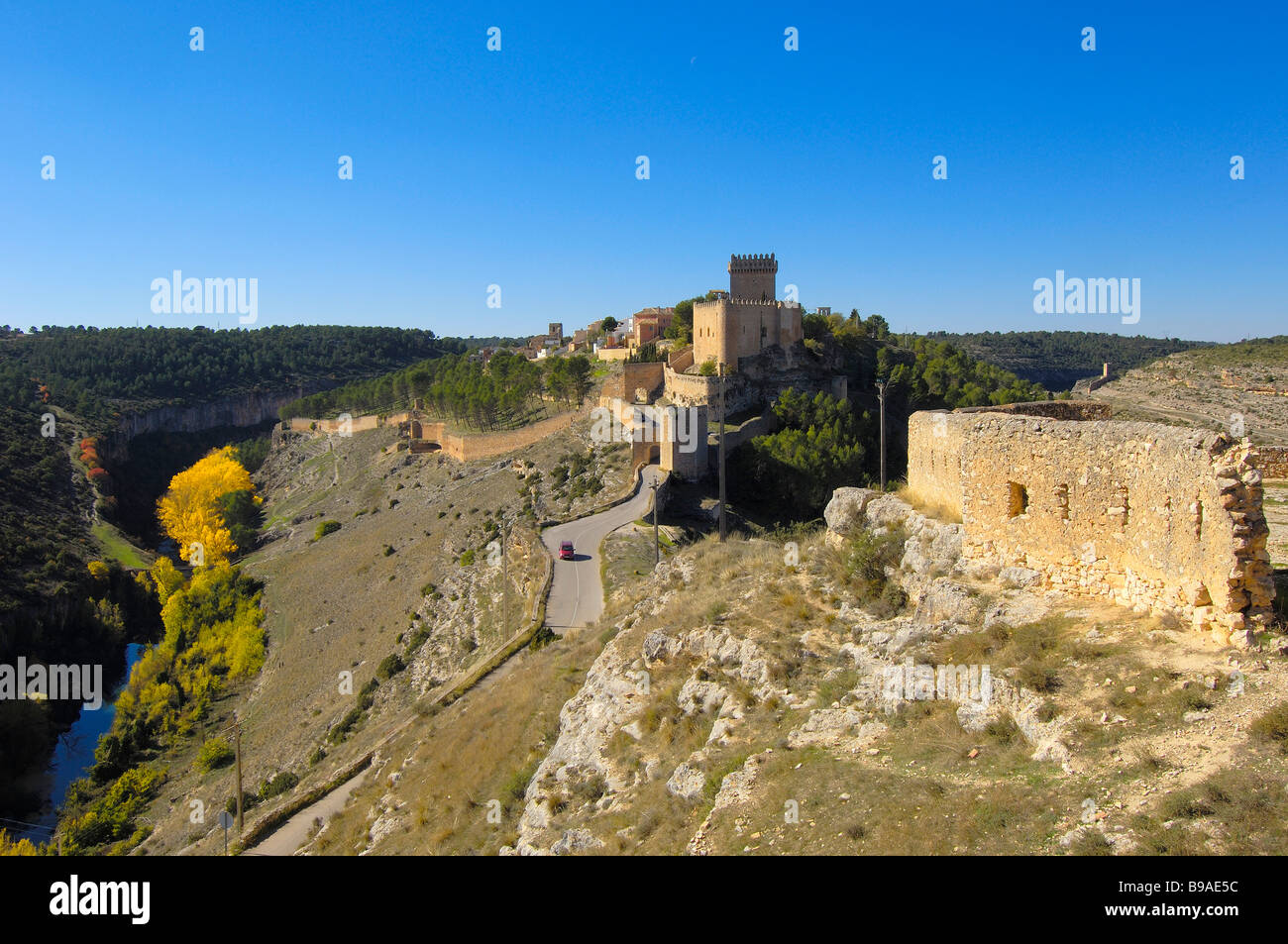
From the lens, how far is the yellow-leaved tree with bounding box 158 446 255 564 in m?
61.4

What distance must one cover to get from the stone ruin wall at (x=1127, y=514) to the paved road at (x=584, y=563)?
1350 centimetres

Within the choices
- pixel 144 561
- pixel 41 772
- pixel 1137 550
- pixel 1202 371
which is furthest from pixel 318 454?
pixel 1137 550

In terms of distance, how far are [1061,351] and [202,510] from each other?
124m

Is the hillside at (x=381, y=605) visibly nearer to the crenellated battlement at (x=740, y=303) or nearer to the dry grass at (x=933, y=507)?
the crenellated battlement at (x=740, y=303)

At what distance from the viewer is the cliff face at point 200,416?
289 ft

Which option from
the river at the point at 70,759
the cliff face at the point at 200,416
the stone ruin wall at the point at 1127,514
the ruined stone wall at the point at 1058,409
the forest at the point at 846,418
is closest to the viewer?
the stone ruin wall at the point at 1127,514

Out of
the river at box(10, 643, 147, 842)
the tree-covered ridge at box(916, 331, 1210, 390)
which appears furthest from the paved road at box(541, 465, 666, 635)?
the tree-covered ridge at box(916, 331, 1210, 390)

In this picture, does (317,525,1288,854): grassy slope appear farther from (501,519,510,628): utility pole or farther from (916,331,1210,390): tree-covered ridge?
(916,331,1210,390): tree-covered ridge

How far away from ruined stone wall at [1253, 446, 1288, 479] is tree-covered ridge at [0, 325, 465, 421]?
330 ft

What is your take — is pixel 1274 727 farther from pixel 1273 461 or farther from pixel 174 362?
pixel 174 362

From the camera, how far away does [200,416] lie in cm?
10706

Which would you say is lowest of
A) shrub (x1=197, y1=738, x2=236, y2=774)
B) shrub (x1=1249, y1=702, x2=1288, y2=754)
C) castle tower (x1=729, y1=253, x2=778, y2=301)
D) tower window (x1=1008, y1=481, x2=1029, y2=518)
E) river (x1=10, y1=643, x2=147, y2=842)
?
river (x1=10, y1=643, x2=147, y2=842)

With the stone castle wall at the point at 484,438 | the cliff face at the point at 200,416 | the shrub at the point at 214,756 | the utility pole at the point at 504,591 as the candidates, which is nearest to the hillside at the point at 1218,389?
the utility pole at the point at 504,591

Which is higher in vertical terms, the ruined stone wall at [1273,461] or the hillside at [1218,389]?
the hillside at [1218,389]
